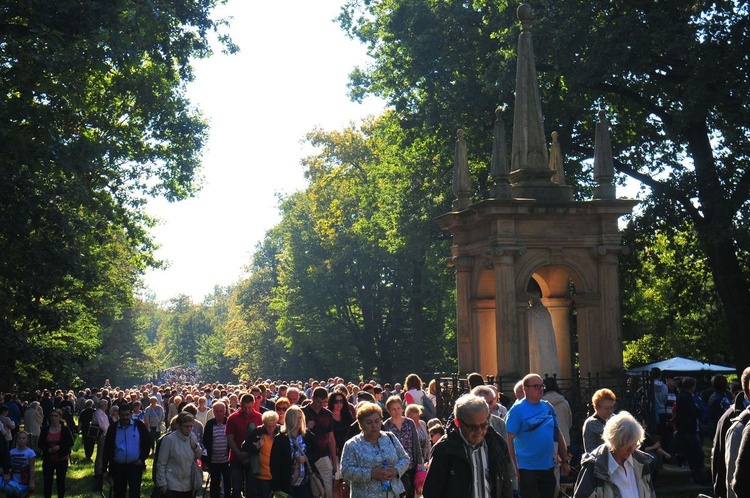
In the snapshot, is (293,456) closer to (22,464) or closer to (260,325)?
(22,464)

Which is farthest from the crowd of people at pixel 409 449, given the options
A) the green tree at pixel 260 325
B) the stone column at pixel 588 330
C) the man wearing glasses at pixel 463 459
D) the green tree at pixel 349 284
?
the green tree at pixel 260 325

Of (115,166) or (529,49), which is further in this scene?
(115,166)

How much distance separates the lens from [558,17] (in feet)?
83.6

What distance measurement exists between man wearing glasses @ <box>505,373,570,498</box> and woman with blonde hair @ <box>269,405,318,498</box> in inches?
89.1

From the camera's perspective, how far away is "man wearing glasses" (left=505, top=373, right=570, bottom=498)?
10.1m

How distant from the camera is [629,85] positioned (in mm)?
27062

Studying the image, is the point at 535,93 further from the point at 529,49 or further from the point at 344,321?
the point at 344,321

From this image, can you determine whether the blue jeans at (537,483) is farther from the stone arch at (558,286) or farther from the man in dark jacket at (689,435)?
the man in dark jacket at (689,435)

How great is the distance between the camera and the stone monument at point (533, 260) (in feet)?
55.6

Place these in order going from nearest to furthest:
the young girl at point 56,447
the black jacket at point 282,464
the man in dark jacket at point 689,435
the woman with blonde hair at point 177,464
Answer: the black jacket at point 282,464 → the woman with blonde hair at point 177,464 → the young girl at point 56,447 → the man in dark jacket at point 689,435

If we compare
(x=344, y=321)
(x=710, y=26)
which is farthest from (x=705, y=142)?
(x=344, y=321)

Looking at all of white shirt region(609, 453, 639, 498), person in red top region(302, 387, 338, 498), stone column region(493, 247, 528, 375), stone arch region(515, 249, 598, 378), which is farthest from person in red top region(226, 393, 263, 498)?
white shirt region(609, 453, 639, 498)

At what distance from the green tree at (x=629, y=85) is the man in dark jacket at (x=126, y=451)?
48.0 feet

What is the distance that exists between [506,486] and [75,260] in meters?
16.5
